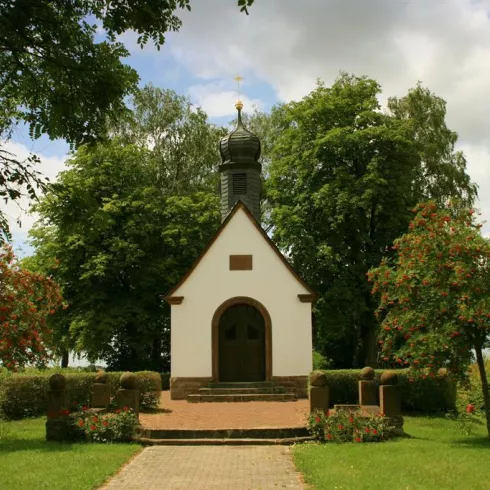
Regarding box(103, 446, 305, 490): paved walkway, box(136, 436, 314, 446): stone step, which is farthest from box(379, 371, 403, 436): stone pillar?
box(103, 446, 305, 490): paved walkway

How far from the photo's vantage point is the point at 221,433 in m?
12.2

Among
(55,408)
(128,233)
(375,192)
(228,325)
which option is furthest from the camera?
(128,233)

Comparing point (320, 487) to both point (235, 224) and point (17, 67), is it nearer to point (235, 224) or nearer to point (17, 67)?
point (17, 67)

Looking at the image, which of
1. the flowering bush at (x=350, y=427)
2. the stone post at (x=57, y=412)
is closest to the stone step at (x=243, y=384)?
the flowering bush at (x=350, y=427)

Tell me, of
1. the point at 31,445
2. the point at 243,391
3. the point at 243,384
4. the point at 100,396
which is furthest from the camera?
the point at 243,384

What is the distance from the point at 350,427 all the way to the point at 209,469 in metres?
3.47

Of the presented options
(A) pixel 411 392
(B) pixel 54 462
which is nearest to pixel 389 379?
(A) pixel 411 392

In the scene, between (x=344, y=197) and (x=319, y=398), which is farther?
(x=344, y=197)

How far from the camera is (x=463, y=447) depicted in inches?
436

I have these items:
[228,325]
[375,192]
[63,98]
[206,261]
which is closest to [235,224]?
[206,261]

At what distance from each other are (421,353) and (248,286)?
29.6 ft

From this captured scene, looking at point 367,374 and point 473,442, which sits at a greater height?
point 367,374

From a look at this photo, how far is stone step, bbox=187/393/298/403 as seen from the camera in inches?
717

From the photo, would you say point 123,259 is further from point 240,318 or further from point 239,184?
point 240,318
